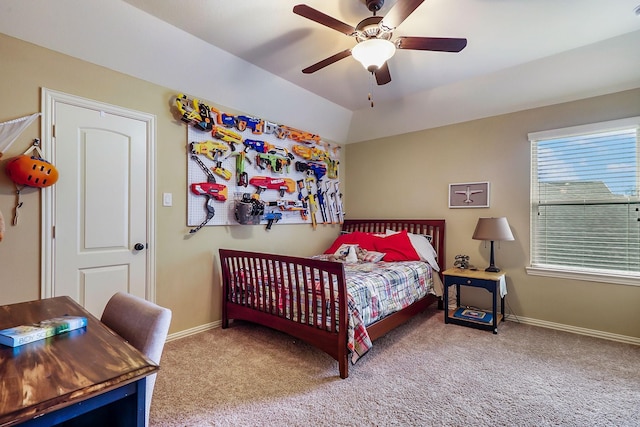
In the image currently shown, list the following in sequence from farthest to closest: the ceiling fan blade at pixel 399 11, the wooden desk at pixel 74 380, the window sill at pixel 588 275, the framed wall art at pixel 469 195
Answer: the framed wall art at pixel 469 195, the window sill at pixel 588 275, the ceiling fan blade at pixel 399 11, the wooden desk at pixel 74 380

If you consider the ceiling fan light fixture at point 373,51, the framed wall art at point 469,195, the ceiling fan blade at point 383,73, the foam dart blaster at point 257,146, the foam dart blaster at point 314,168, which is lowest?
the framed wall art at point 469,195

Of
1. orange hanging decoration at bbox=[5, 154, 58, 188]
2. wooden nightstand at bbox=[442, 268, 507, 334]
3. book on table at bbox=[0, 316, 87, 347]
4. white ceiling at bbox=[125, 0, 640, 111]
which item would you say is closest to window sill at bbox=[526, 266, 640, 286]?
wooden nightstand at bbox=[442, 268, 507, 334]

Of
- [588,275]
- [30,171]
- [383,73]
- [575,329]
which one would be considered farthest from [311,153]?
[575,329]

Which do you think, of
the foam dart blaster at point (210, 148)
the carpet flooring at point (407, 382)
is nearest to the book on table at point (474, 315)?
the carpet flooring at point (407, 382)

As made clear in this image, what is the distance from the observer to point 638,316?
114 inches

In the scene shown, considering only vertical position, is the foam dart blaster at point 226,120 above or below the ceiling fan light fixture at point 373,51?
below

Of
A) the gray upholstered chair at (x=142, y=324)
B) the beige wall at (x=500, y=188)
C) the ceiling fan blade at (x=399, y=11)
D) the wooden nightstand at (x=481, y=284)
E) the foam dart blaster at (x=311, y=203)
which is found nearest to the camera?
the gray upholstered chair at (x=142, y=324)

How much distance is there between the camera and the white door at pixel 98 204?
7.80 feet

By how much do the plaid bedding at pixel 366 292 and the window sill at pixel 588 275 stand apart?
1165mm

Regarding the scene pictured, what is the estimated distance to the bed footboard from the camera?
2361mm

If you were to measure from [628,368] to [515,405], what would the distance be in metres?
1.25

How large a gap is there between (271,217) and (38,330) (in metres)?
2.74

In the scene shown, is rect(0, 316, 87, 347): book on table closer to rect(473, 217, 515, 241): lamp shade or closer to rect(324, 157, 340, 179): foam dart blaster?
rect(473, 217, 515, 241): lamp shade

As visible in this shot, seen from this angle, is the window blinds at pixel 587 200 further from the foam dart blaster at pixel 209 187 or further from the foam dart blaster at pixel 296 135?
the foam dart blaster at pixel 209 187
